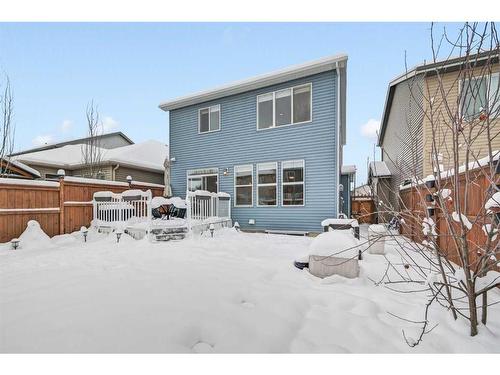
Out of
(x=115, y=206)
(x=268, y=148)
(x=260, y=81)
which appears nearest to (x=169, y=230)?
(x=115, y=206)

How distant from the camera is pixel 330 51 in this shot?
6.59 meters

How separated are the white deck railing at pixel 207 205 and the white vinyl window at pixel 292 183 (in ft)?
6.33

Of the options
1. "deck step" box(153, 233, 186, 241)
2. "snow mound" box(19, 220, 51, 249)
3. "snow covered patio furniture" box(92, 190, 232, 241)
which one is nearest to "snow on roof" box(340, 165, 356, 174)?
"snow covered patio furniture" box(92, 190, 232, 241)

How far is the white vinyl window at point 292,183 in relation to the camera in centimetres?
748

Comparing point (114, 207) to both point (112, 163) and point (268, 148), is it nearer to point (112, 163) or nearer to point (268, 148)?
point (268, 148)

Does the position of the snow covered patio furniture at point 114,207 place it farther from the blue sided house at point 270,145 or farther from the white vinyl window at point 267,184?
the white vinyl window at point 267,184

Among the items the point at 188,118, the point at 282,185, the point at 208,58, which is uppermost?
the point at 208,58

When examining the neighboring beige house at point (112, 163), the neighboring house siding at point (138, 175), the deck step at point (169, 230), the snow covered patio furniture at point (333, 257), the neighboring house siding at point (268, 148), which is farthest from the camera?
the neighboring house siding at point (138, 175)

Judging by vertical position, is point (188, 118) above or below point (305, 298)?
above

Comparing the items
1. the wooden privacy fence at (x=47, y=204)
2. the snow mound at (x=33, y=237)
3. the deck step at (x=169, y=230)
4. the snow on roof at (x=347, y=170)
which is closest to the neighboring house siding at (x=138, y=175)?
the wooden privacy fence at (x=47, y=204)

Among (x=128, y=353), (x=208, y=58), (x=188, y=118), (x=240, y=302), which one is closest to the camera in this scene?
(x=128, y=353)
